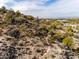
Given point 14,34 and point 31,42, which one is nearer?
point 31,42

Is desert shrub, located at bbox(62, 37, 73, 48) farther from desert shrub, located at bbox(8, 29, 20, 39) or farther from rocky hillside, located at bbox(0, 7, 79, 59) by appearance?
desert shrub, located at bbox(8, 29, 20, 39)

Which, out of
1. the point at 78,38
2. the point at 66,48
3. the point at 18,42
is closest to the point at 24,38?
the point at 18,42

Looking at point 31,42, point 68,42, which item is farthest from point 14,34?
point 68,42

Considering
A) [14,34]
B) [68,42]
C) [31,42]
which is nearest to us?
[31,42]

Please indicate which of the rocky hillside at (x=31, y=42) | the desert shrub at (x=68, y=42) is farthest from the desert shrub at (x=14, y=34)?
the desert shrub at (x=68, y=42)

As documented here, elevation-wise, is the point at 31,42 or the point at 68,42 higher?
the point at 31,42

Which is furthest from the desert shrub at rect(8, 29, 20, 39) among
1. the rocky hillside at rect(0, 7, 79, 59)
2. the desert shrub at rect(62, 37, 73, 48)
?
the desert shrub at rect(62, 37, 73, 48)

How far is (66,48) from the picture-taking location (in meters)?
20.9

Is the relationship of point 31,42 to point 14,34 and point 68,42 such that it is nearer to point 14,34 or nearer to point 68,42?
point 14,34

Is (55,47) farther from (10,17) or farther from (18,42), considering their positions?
(10,17)

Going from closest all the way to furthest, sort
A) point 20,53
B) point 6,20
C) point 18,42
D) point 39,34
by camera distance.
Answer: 1. point 20,53
2. point 18,42
3. point 39,34
4. point 6,20

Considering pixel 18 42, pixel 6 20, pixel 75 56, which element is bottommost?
pixel 75 56

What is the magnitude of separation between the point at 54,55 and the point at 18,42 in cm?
331

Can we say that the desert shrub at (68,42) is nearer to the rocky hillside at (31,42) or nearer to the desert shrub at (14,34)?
the rocky hillside at (31,42)
